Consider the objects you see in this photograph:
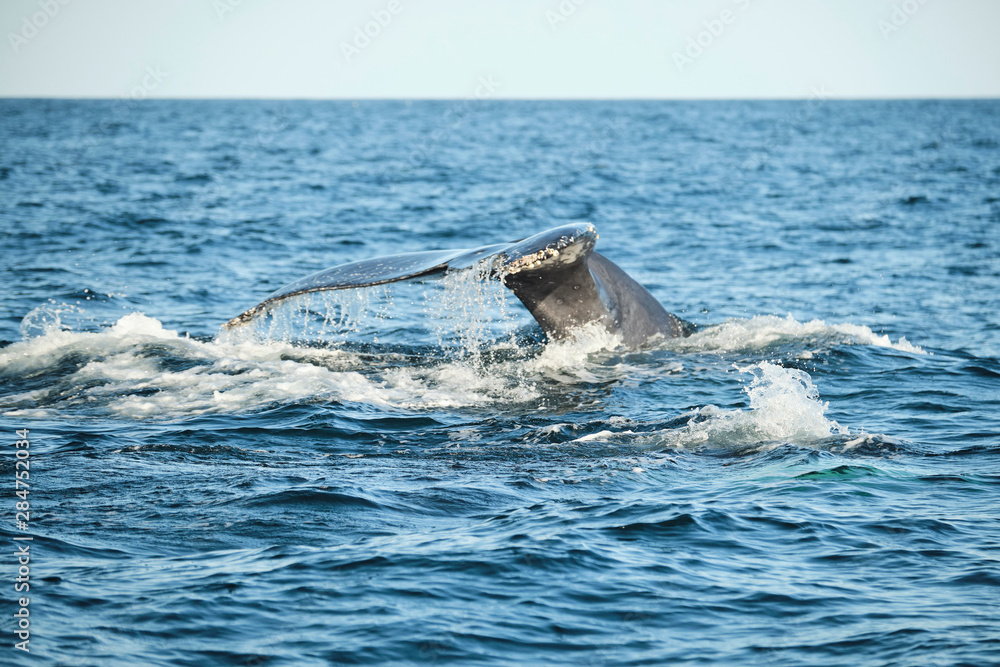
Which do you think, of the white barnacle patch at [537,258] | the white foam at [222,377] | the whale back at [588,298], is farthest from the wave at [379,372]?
the white barnacle patch at [537,258]

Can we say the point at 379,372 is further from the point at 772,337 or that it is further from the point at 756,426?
the point at 772,337

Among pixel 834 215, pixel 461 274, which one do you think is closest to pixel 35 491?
pixel 461 274

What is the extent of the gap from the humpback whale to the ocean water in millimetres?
236

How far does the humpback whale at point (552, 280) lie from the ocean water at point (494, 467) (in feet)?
0.77

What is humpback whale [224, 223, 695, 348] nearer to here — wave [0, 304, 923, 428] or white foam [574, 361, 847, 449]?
wave [0, 304, 923, 428]

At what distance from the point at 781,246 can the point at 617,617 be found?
54.7 feet

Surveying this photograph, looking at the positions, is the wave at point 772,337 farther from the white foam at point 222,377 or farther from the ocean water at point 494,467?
the white foam at point 222,377

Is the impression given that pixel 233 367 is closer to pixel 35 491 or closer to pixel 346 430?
pixel 346 430

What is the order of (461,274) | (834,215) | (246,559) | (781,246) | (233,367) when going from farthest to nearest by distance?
(834,215), (781,246), (233,367), (461,274), (246,559)

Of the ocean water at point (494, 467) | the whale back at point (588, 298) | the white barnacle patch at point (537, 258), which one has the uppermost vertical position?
the white barnacle patch at point (537, 258)

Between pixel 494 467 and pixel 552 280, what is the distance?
2713mm

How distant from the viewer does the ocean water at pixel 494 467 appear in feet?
16.1

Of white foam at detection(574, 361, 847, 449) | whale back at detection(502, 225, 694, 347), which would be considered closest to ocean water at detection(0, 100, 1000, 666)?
white foam at detection(574, 361, 847, 449)

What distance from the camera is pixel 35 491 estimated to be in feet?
21.3
